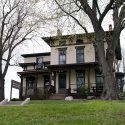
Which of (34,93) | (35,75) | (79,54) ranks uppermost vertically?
(79,54)

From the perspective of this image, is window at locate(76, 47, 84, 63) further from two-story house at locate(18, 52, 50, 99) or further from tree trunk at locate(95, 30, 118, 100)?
tree trunk at locate(95, 30, 118, 100)

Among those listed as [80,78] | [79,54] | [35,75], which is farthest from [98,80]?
[35,75]

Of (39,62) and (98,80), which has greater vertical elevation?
(39,62)

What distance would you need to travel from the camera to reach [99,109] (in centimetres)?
1302

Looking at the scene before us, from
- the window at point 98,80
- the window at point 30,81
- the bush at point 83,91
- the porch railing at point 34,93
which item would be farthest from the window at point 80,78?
the window at point 30,81

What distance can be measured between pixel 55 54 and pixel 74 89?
204 inches

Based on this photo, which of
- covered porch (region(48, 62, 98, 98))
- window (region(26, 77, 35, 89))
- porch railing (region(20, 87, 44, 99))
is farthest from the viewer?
window (region(26, 77, 35, 89))

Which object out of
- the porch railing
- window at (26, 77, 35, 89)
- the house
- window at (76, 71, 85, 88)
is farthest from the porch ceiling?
window at (76, 71, 85, 88)

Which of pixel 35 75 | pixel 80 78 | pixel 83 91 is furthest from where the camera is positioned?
pixel 35 75

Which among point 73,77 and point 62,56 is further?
point 62,56

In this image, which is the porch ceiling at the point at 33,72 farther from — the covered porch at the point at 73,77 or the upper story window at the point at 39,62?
the upper story window at the point at 39,62

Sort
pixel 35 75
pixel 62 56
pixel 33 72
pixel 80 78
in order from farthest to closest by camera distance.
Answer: pixel 35 75
pixel 33 72
pixel 62 56
pixel 80 78

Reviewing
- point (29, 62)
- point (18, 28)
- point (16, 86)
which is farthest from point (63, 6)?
point (29, 62)

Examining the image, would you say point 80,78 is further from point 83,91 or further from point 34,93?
point 34,93
